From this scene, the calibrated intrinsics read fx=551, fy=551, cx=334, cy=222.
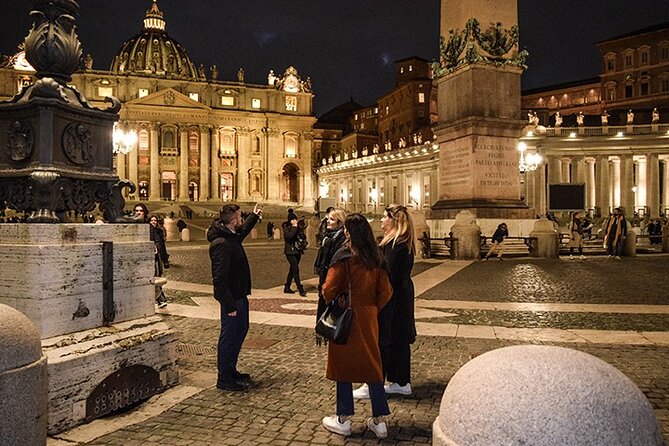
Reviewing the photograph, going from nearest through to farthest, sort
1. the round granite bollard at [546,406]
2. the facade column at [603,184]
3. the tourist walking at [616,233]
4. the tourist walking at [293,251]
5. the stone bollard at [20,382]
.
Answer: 1. the round granite bollard at [546,406]
2. the stone bollard at [20,382]
3. the tourist walking at [293,251]
4. the tourist walking at [616,233]
5. the facade column at [603,184]

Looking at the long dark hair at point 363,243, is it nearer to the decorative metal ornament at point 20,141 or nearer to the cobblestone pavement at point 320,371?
the cobblestone pavement at point 320,371

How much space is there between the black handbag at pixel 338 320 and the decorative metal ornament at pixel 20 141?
9.75 feet

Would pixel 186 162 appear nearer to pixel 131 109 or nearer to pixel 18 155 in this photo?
pixel 131 109

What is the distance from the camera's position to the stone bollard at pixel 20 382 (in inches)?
123

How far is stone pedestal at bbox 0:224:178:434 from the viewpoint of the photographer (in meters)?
4.45

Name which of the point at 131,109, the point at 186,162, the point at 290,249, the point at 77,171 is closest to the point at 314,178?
the point at 186,162

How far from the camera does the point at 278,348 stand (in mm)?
7203

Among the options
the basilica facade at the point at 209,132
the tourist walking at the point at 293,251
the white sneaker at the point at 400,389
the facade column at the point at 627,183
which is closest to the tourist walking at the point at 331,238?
the white sneaker at the point at 400,389

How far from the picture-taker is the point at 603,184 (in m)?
56.3

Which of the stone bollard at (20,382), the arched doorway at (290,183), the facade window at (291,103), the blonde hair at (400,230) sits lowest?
the stone bollard at (20,382)

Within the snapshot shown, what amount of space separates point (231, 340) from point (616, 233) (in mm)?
18982

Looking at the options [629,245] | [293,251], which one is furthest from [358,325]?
[629,245]

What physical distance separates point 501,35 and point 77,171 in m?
17.8

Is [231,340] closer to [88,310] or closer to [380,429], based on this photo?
[88,310]
